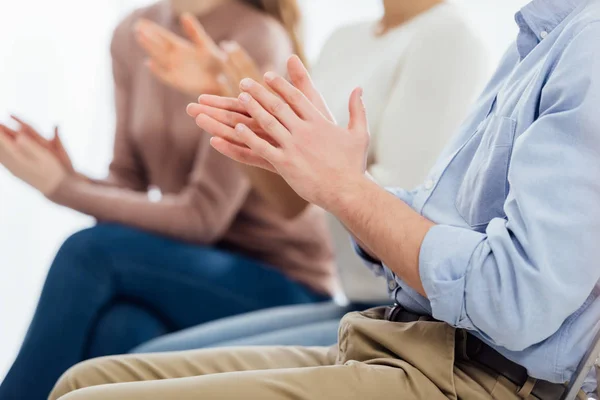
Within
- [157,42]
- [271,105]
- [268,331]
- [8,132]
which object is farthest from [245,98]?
[8,132]

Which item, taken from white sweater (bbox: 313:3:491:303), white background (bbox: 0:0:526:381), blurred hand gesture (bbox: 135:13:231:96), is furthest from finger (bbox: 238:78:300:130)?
white background (bbox: 0:0:526:381)

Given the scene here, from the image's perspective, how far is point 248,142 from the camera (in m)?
0.77

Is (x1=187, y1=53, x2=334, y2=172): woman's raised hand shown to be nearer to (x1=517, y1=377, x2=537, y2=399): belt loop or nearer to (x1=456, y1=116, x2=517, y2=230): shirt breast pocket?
(x1=456, y1=116, x2=517, y2=230): shirt breast pocket

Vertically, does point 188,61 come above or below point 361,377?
above

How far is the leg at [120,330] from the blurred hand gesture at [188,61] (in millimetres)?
404

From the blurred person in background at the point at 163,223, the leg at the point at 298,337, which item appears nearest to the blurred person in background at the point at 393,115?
the leg at the point at 298,337

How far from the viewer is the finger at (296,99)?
0.77m

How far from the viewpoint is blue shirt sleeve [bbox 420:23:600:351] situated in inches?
26.4

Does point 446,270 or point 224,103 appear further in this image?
point 224,103

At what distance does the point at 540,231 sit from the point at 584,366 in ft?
0.45

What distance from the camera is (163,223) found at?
1489 mm

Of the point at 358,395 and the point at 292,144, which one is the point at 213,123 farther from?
the point at 358,395

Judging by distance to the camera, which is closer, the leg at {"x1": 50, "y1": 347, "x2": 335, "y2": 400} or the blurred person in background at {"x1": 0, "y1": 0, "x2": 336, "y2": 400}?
the leg at {"x1": 50, "y1": 347, "x2": 335, "y2": 400}

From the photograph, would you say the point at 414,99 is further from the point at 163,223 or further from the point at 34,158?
the point at 34,158
